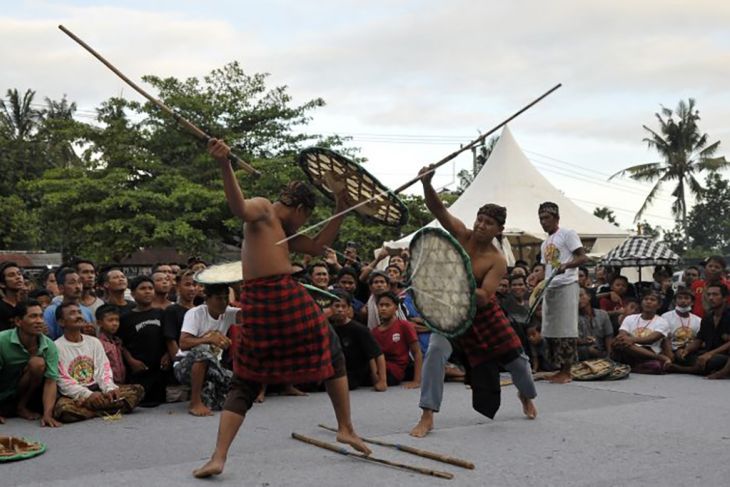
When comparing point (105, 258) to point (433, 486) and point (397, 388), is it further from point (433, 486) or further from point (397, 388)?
point (433, 486)

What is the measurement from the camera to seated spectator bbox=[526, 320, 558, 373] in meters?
8.61

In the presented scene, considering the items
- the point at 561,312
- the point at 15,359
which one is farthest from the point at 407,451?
the point at 561,312

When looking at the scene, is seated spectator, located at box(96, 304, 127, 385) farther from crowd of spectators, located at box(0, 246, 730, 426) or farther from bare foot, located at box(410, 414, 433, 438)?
bare foot, located at box(410, 414, 433, 438)

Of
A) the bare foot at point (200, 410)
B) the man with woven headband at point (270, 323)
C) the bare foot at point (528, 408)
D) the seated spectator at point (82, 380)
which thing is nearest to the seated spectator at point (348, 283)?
the bare foot at point (200, 410)

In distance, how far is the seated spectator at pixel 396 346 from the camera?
7.84 m

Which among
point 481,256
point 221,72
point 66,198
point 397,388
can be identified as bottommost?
point 397,388

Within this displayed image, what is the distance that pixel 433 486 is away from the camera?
3898mm

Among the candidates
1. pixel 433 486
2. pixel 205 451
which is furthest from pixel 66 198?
pixel 433 486

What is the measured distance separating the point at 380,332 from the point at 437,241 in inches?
115

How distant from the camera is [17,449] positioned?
15.2 ft

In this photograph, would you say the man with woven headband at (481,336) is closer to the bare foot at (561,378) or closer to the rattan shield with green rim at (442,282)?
the rattan shield with green rim at (442,282)

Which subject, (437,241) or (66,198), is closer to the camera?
(437,241)

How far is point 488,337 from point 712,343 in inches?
162

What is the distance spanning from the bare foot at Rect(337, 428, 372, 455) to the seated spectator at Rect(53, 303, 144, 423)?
2305 millimetres
